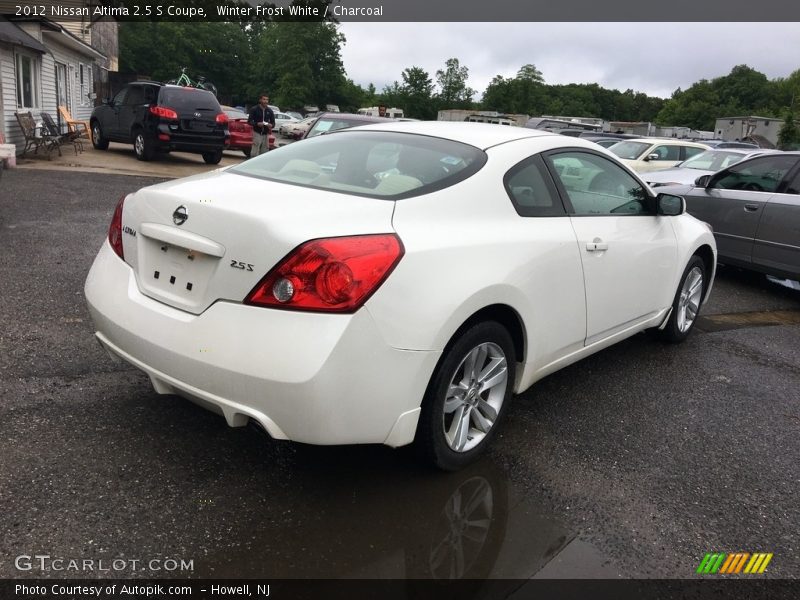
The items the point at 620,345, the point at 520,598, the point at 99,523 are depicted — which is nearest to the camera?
the point at 520,598

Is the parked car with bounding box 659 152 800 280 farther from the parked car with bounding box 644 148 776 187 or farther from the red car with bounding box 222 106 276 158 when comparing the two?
the red car with bounding box 222 106 276 158

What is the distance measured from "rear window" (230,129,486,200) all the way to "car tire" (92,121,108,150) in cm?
1532

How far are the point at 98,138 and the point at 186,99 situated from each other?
3.82 m

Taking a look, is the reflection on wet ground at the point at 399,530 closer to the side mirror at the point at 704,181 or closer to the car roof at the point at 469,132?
the car roof at the point at 469,132

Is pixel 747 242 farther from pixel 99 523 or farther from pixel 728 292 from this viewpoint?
pixel 99 523

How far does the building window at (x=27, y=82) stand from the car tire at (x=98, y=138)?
1.38m

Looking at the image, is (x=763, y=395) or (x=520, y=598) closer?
(x=520, y=598)

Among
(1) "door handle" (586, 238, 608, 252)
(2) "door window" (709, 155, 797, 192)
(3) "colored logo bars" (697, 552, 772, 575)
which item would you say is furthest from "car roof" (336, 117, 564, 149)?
A: (2) "door window" (709, 155, 797, 192)

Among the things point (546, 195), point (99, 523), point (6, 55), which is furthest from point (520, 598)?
point (6, 55)

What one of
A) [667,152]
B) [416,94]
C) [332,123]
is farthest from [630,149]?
[416,94]

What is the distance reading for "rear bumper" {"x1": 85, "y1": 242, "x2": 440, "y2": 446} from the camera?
236 centimetres

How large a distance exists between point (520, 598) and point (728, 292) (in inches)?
238

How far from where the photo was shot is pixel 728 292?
7.31 metres

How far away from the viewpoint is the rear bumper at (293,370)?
2363mm
